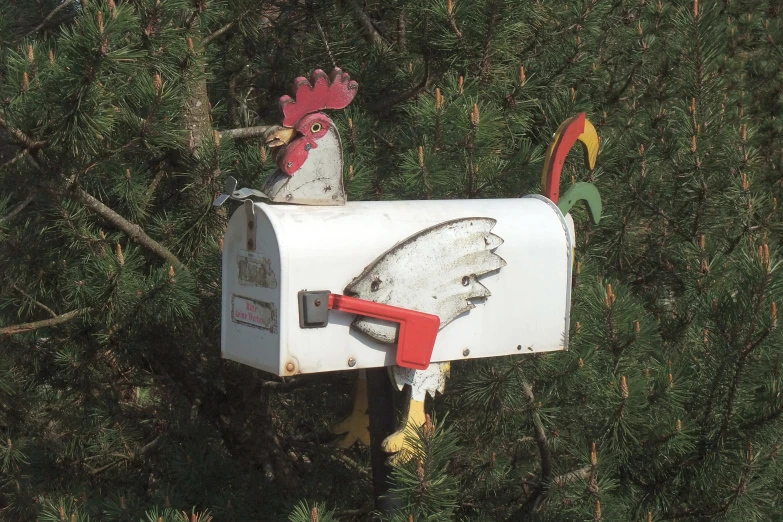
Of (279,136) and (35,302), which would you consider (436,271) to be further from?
(35,302)

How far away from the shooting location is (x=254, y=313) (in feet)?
4.66

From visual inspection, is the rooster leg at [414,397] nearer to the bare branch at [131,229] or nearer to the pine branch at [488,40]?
the bare branch at [131,229]

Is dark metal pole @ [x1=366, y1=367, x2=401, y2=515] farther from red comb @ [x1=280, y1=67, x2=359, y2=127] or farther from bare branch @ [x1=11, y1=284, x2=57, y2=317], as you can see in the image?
bare branch @ [x1=11, y1=284, x2=57, y2=317]

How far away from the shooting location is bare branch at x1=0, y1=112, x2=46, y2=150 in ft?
5.49

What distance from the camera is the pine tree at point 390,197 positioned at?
1684 millimetres

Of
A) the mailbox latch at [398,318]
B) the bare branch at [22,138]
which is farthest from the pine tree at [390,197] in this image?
the mailbox latch at [398,318]

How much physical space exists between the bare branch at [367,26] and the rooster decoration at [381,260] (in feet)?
2.81

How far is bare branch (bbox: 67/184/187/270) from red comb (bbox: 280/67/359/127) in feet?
1.95

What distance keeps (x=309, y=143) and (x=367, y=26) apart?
95cm

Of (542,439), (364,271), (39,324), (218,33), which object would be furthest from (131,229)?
(542,439)

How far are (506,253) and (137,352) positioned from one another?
958 millimetres

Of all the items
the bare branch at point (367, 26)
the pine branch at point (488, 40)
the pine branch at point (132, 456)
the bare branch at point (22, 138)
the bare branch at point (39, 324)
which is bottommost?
the pine branch at point (132, 456)

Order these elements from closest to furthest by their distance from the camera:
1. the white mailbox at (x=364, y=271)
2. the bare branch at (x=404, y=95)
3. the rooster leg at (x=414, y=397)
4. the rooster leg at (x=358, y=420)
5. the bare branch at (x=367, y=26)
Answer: the white mailbox at (x=364, y=271)
the rooster leg at (x=414, y=397)
the rooster leg at (x=358, y=420)
the bare branch at (x=404, y=95)
the bare branch at (x=367, y=26)

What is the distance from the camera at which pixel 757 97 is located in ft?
10.6
